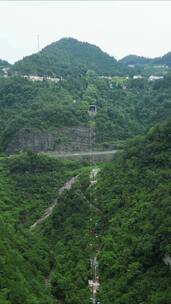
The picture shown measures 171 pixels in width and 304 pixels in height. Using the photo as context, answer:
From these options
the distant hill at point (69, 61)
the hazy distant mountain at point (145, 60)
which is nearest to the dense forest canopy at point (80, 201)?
the distant hill at point (69, 61)

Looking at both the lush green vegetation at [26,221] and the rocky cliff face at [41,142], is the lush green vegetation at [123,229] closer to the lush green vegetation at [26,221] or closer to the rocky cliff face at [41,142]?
the lush green vegetation at [26,221]

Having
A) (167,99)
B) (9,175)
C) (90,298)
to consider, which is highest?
(167,99)

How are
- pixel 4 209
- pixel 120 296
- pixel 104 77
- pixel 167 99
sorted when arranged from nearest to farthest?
pixel 120 296, pixel 4 209, pixel 167 99, pixel 104 77

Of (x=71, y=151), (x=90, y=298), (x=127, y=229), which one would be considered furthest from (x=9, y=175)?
(x=90, y=298)

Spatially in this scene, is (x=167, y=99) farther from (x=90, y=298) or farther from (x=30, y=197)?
(x=90, y=298)

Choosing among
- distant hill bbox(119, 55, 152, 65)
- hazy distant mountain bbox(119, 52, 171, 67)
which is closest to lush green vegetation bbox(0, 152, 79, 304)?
hazy distant mountain bbox(119, 52, 171, 67)

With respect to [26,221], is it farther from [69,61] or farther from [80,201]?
[69,61]
